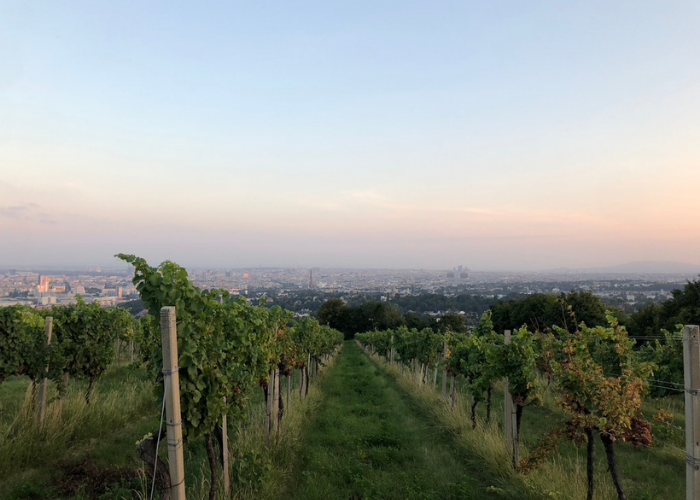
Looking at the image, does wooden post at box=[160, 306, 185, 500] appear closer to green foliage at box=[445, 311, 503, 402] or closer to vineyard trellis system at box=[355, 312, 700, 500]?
vineyard trellis system at box=[355, 312, 700, 500]

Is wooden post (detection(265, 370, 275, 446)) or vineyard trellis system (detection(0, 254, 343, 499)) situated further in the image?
wooden post (detection(265, 370, 275, 446))

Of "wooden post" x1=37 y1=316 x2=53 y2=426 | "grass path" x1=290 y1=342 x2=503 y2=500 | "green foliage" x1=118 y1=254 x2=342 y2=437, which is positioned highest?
"green foliage" x1=118 y1=254 x2=342 y2=437

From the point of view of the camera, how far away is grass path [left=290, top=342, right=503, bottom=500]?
560cm

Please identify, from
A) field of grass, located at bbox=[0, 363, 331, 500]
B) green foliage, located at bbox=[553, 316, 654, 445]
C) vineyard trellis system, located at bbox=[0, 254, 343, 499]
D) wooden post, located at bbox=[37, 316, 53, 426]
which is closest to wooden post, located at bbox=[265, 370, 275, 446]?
vineyard trellis system, located at bbox=[0, 254, 343, 499]

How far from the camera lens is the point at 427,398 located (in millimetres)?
11641

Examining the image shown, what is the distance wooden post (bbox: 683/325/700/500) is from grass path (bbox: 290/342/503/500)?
8.91 ft

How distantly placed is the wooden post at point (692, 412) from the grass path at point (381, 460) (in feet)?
8.91

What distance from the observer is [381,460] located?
22.4ft

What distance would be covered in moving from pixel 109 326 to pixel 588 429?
31.5 feet

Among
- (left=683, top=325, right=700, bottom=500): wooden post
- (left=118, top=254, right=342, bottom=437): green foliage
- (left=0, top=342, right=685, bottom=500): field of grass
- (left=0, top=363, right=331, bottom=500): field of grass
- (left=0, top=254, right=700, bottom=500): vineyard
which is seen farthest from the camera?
(left=0, top=342, right=685, bottom=500): field of grass

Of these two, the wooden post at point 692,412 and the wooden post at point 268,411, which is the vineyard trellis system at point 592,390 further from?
the wooden post at point 268,411

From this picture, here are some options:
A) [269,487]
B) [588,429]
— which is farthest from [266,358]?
[588,429]

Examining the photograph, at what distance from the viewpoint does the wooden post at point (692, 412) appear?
3.56 meters

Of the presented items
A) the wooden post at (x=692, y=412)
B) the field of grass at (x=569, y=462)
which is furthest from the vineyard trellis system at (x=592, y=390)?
the field of grass at (x=569, y=462)
